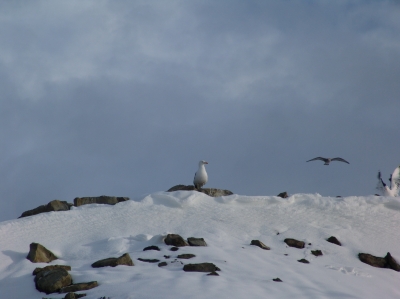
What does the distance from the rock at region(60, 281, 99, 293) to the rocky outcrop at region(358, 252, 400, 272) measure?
624 cm

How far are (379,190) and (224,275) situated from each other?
1191 centimetres

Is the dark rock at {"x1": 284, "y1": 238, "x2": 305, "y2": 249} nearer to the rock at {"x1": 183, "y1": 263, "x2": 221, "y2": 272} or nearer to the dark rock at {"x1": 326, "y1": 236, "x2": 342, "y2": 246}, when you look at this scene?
the dark rock at {"x1": 326, "y1": 236, "x2": 342, "y2": 246}

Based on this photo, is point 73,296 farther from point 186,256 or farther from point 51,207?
point 51,207

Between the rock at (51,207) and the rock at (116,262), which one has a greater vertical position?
the rock at (51,207)

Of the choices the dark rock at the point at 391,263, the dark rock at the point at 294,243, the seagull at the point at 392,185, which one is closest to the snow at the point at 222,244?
the dark rock at the point at 294,243

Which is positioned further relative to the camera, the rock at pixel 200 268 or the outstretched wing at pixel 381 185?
the outstretched wing at pixel 381 185

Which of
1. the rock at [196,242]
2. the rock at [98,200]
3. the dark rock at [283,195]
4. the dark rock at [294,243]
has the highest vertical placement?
the dark rock at [283,195]

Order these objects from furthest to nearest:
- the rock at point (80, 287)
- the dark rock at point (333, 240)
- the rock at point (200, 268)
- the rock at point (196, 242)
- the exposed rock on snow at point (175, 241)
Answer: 1. the dark rock at point (333, 240)
2. the rock at point (196, 242)
3. the exposed rock on snow at point (175, 241)
4. the rock at point (200, 268)
5. the rock at point (80, 287)

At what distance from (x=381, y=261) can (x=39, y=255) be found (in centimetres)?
735

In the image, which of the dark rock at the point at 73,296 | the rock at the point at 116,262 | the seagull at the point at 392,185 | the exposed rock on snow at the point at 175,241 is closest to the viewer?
the dark rock at the point at 73,296

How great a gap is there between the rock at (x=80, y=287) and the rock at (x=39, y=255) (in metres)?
2.34

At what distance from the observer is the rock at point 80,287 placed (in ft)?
23.3

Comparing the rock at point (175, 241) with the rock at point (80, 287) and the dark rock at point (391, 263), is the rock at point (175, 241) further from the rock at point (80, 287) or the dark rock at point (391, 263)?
the dark rock at point (391, 263)

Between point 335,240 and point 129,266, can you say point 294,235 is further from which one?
point 129,266
